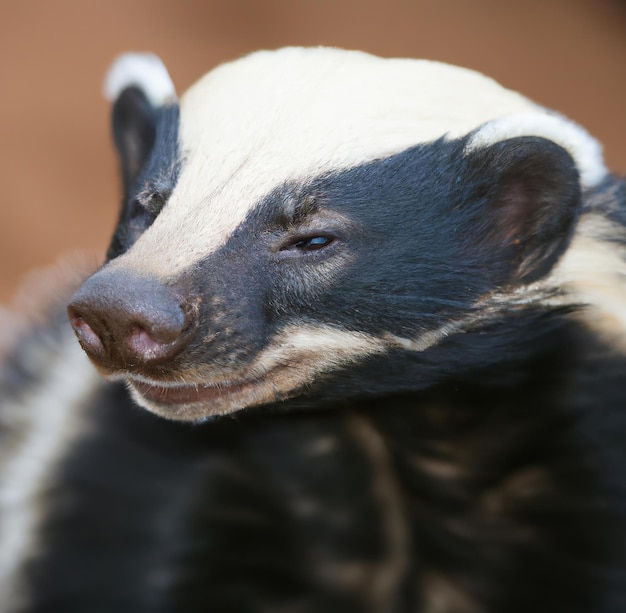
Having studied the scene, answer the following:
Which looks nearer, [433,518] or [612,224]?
[612,224]

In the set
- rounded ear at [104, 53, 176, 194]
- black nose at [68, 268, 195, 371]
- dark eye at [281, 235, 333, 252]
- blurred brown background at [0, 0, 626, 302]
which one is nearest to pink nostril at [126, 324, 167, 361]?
black nose at [68, 268, 195, 371]

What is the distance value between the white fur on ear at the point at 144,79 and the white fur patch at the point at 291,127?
0.11 metres

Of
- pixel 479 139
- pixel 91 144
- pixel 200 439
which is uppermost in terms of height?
pixel 479 139

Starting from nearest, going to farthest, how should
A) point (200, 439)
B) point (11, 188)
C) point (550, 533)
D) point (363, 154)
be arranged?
point (363, 154) < point (550, 533) < point (200, 439) < point (11, 188)

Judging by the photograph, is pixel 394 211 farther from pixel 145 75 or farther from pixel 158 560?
pixel 158 560

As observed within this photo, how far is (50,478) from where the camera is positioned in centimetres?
114

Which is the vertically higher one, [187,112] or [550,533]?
[187,112]

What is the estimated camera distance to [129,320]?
2.39 feet

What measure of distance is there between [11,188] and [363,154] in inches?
59.4

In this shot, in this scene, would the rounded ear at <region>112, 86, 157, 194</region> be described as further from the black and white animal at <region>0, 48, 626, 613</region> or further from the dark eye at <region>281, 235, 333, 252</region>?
the dark eye at <region>281, 235, 333, 252</region>

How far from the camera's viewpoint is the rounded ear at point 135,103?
3.22 ft

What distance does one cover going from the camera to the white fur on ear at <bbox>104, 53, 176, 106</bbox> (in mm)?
980

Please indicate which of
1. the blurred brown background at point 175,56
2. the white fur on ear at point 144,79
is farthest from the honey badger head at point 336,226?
the blurred brown background at point 175,56

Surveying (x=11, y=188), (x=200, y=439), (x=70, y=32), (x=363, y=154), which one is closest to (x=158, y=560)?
(x=200, y=439)
